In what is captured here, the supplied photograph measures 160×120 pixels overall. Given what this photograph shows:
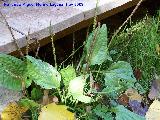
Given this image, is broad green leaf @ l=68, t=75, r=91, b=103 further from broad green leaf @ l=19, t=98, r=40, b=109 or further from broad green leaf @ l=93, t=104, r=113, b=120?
broad green leaf @ l=19, t=98, r=40, b=109

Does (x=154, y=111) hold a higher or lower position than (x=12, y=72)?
lower

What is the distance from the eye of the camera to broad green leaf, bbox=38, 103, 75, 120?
1.68 m

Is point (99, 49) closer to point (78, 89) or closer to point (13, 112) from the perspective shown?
point (78, 89)

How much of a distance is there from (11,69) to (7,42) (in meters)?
0.14

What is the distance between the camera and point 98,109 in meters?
1.81

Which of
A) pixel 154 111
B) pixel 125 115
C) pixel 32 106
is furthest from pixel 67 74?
pixel 154 111

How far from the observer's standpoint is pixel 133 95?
6.67ft

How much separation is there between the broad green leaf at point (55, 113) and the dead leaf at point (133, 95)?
415 mm

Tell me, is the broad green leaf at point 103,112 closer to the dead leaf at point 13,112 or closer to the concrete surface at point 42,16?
the dead leaf at point 13,112

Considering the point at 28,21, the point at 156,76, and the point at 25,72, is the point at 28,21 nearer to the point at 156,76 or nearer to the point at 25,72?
the point at 25,72

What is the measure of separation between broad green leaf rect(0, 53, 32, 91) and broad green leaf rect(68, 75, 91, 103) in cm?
19

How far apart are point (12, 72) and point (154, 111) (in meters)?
0.73

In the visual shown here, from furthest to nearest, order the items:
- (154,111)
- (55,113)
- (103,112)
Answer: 1. (154,111)
2. (103,112)
3. (55,113)

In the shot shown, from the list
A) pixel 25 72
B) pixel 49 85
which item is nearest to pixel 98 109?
pixel 49 85
